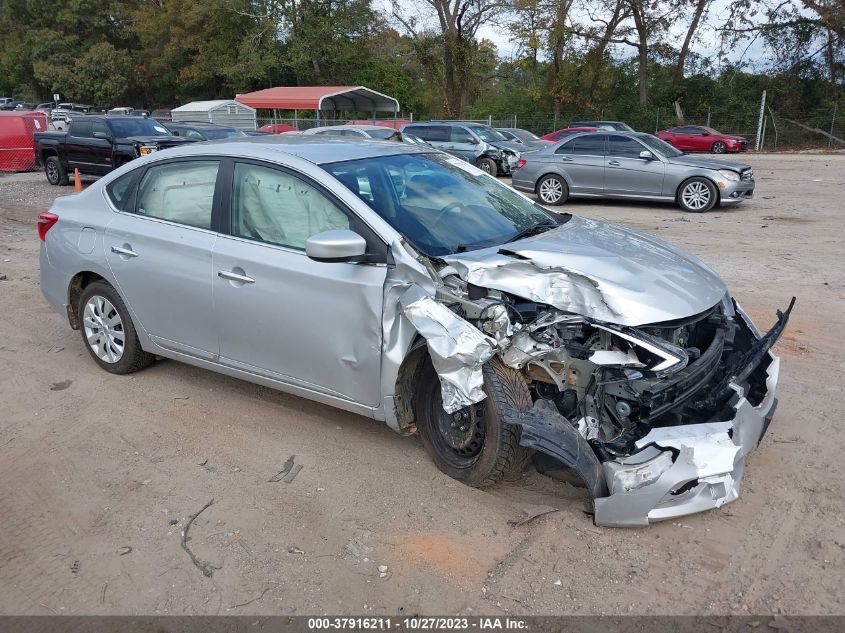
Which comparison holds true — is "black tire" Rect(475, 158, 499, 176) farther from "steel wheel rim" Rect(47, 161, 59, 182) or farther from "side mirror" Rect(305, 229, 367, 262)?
"side mirror" Rect(305, 229, 367, 262)

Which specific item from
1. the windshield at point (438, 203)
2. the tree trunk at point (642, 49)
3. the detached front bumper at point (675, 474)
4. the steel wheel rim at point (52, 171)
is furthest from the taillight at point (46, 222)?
the tree trunk at point (642, 49)

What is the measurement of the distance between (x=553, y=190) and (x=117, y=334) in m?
11.3

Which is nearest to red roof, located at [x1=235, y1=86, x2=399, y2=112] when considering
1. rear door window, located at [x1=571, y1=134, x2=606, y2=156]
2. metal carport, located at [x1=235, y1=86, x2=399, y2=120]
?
metal carport, located at [x1=235, y1=86, x2=399, y2=120]

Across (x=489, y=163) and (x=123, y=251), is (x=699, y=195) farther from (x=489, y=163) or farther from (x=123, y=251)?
(x=123, y=251)

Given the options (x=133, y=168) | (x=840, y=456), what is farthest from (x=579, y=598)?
(x=133, y=168)

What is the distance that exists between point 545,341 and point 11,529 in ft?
9.15

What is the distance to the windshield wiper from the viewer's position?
4293mm

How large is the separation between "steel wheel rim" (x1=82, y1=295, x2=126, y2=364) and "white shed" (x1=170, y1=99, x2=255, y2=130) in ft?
104

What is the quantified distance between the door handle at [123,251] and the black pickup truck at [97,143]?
1305 centimetres

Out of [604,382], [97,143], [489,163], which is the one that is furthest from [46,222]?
[489,163]

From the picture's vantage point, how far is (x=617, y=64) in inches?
1650

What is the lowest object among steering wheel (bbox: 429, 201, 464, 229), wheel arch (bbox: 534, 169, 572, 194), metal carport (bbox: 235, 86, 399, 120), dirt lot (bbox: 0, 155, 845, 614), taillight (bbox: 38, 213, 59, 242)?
dirt lot (bbox: 0, 155, 845, 614)

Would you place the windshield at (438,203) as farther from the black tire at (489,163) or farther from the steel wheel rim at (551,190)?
the black tire at (489,163)

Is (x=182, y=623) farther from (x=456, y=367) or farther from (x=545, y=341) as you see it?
(x=545, y=341)
